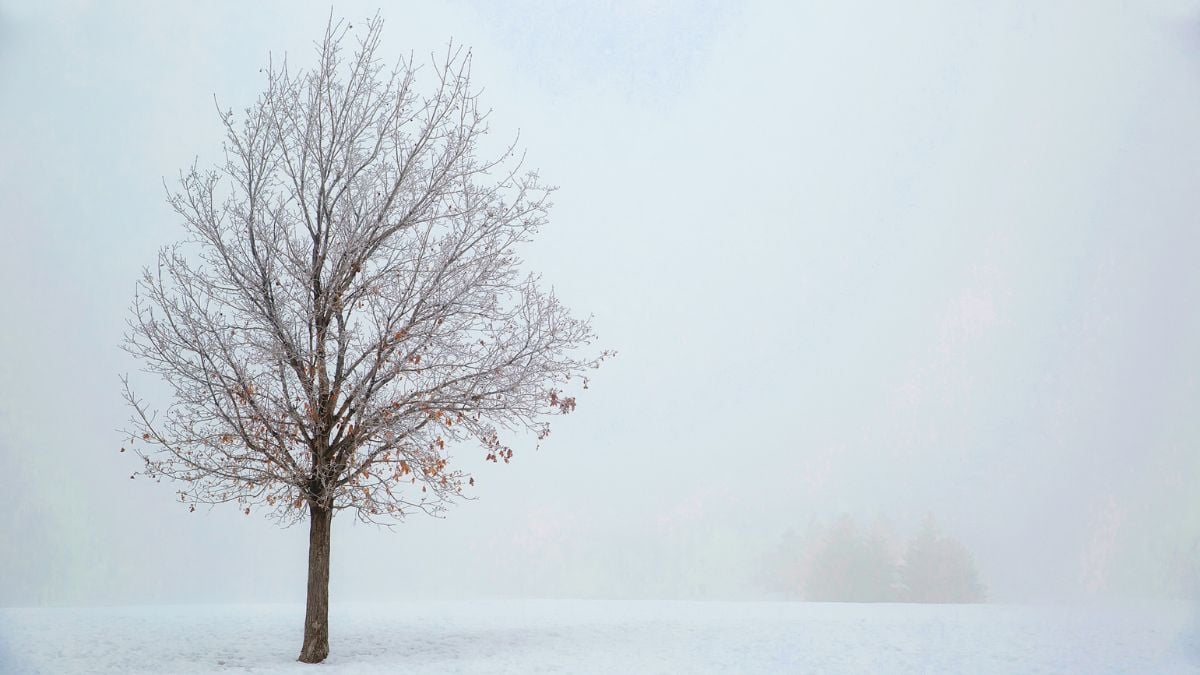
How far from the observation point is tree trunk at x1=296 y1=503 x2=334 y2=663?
948 centimetres

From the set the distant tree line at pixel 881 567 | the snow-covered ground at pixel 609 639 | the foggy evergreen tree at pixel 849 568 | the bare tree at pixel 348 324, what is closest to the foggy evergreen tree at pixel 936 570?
the distant tree line at pixel 881 567

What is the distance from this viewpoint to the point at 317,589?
965 cm

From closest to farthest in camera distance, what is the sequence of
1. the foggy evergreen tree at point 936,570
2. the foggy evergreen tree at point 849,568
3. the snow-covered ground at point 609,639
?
the snow-covered ground at point 609,639
the foggy evergreen tree at point 936,570
the foggy evergreen tree at point 849,568

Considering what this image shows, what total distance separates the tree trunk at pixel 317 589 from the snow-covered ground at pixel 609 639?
0.33m

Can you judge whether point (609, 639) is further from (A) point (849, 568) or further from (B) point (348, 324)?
(A) point (849, 568)

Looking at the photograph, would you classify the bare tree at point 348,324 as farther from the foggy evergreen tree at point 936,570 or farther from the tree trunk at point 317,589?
the foggy evergreen tree at point 936,570

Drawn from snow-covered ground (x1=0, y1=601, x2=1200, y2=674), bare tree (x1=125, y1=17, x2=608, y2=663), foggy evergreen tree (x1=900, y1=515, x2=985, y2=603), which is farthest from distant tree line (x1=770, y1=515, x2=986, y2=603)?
bare tree (x1=125, y1=17, x2=608, y2=663)

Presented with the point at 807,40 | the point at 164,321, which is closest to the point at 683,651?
the point at 164,321

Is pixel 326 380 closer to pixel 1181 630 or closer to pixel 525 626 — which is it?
pixel 525 626

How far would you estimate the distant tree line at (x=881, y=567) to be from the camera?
76.8 ft

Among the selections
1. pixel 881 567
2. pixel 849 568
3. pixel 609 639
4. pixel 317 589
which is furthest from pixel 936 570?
pixel 317 589

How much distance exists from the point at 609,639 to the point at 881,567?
50.0 ft

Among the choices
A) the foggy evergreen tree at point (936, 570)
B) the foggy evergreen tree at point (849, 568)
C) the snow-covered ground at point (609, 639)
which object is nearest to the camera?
the snow-covered ground at point (609, 639)

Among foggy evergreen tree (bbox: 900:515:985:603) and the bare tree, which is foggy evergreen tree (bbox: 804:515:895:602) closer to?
foggy evergreen tree (bbox: 900:515:985:603)
